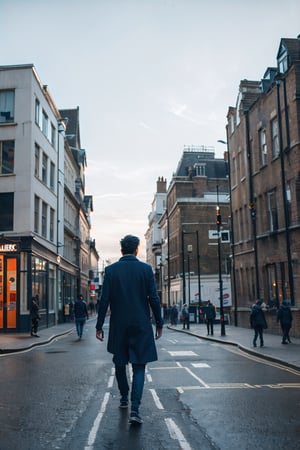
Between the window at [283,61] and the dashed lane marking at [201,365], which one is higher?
the window at [283,61]


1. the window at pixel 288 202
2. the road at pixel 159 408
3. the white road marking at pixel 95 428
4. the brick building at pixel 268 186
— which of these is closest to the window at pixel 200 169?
the brick building at pixel 268 186

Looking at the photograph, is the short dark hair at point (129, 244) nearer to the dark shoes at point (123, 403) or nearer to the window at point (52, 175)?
the dark shoes at point (123, 403)

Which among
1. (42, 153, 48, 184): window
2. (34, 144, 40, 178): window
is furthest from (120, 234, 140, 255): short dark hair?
(42, 153, 48, 184): window

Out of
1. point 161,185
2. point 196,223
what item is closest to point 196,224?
point 196,223

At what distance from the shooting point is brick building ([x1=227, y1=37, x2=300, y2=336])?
23984mm

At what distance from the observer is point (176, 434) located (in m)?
5.75

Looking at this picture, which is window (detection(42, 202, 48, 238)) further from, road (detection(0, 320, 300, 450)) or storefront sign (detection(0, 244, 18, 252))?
road (detection(0, 320, 300, 450))

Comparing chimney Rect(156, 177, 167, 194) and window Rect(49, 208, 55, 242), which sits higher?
chimney Rect(156, 177, 167, 194)

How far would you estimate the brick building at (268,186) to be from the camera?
78.7 ft

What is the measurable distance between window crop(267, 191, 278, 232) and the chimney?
63.3 m

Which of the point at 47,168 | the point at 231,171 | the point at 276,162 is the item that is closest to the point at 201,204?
the point at 231,171

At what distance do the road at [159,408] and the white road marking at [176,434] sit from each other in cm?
1

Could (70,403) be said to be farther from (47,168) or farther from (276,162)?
(47,168)

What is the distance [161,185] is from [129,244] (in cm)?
8504
